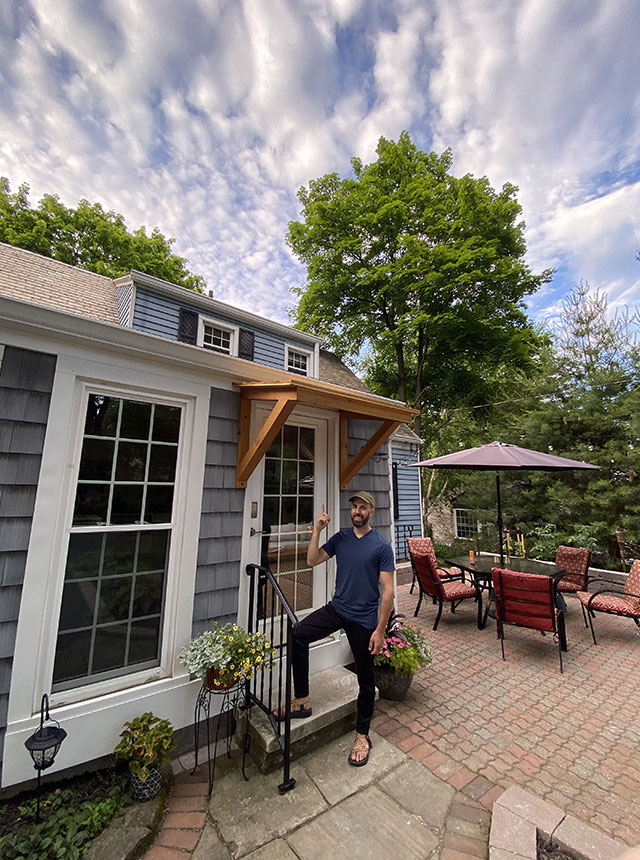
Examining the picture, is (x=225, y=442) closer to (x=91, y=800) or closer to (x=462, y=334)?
(x=91, y=800)

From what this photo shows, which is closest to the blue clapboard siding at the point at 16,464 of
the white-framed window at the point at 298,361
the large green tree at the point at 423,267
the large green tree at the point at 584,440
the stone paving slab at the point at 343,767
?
the stone paving slab at the point at 343,767

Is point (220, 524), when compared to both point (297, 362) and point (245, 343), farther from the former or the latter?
point (297, 362)

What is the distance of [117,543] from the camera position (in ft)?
7.51

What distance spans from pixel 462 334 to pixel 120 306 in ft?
34.2

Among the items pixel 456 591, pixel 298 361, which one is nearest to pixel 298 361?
pixel 298 361

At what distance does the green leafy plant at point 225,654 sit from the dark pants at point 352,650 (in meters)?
0.28

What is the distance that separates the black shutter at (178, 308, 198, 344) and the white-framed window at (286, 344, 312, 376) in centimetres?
230

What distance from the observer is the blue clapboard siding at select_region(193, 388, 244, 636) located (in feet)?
8.26

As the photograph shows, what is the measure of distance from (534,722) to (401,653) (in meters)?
1.15

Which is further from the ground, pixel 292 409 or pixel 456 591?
pixel 292 409

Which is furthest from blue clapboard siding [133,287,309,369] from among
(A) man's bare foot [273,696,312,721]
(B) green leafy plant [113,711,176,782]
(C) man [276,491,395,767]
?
(B) green leafy plant [113,711,176,782]

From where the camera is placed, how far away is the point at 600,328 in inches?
354

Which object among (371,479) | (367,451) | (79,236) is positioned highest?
(79,236)

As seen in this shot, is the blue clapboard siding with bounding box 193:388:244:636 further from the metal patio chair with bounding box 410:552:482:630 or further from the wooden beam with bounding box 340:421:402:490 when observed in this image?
the metal patio chair with bounding box 410:552:482:630
